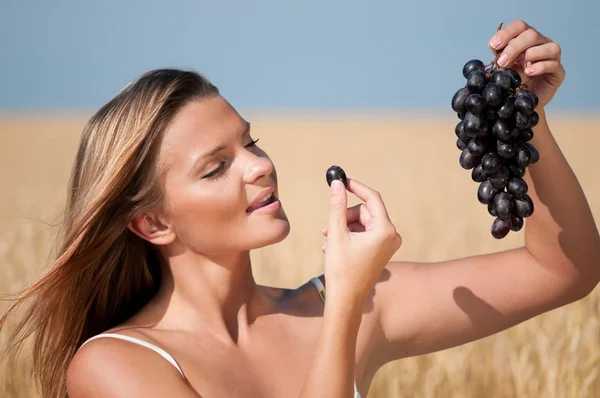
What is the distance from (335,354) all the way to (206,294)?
72cm

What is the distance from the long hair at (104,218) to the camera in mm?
2469

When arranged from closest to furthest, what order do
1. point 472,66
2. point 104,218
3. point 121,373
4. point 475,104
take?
point 475,104, point 472,66, point 121,373, point 104,218

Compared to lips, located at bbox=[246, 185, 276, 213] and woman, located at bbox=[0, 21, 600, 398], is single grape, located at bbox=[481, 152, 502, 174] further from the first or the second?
lips, located at bbox=[246, 185, 276, 213]

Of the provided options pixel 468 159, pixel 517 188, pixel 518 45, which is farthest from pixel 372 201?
pixel 518 45

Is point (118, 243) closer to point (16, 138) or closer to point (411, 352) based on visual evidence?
point (411, 352)

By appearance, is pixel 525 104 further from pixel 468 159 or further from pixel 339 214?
pixel 339 214

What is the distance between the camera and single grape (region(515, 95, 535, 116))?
1843 mm

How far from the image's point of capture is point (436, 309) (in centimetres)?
276

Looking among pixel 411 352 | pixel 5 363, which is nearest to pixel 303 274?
pixel 5 363

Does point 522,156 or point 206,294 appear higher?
point 522,156

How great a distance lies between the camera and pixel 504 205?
184cm

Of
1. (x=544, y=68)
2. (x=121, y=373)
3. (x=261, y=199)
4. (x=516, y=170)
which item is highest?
(x=544, y=68)

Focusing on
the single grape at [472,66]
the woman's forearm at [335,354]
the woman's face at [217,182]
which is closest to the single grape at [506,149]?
the single grape at [472,66]

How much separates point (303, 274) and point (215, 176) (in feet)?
13.2
